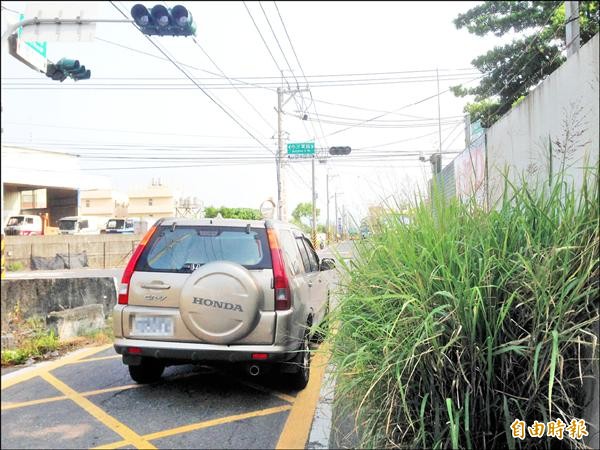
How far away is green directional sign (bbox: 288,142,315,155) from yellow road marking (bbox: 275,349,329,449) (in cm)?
1869

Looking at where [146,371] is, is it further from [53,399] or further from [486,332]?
[486,332]

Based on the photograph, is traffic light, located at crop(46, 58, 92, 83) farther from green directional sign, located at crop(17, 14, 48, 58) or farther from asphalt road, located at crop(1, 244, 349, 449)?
asphalt road, located at crop(1, 244, 349, 449)

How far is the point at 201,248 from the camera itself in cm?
369

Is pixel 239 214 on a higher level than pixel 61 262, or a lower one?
higher

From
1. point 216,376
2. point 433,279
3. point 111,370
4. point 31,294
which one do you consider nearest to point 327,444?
point 433,279

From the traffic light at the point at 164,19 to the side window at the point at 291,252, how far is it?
2831 millimetres

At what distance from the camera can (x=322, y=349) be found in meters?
3.06

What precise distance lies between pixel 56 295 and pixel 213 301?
10.9 ft

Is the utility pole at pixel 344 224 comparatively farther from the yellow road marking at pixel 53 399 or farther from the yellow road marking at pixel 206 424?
→ the yellow road marking at pixel 53 399

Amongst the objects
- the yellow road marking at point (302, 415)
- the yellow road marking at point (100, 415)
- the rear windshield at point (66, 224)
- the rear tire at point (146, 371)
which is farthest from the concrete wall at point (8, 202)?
the rear windshield at point (66, 224)

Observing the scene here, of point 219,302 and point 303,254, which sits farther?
point 303,254

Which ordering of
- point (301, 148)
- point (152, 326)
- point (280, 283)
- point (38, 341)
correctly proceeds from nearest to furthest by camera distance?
point (152, 326) → point (280, 283) → point (38, 341) → point (301, 148)

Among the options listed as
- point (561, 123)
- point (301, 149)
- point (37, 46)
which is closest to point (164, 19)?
point (37, 46)

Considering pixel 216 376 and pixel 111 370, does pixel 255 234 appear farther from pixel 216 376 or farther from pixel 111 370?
pixel 111 370
